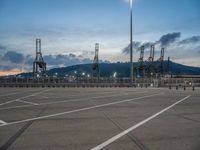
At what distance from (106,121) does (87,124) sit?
2.51ft

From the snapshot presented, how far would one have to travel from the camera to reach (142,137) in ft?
19.3

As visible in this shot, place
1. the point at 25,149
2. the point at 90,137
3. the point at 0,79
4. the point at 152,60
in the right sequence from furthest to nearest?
the point at 152,60
the point at 0,79
the point at 90,137
the point at 25,149

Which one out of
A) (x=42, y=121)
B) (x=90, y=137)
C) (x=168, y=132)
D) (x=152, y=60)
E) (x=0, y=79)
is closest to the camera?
(x=90, y=137)

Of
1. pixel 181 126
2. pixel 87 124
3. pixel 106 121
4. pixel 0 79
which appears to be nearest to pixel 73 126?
pixel 87 124

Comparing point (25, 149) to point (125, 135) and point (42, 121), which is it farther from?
point (42, 121)

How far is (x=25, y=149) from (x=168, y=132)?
3495 millimetres

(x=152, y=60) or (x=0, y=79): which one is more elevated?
(x=152, y=60)

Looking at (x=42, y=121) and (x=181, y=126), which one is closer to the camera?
(x=181, y=126)

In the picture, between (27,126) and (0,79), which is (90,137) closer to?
(27,126)

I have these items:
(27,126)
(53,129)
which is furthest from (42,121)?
(53,129)

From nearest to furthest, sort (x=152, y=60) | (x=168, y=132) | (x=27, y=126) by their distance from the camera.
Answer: (x=168, y=132), (x=27, y=126), (x=152, y=60)

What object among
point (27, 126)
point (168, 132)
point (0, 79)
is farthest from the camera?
point (0, 79)

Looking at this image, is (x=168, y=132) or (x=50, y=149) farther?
(x=168, y=132)

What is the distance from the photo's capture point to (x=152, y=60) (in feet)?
452
